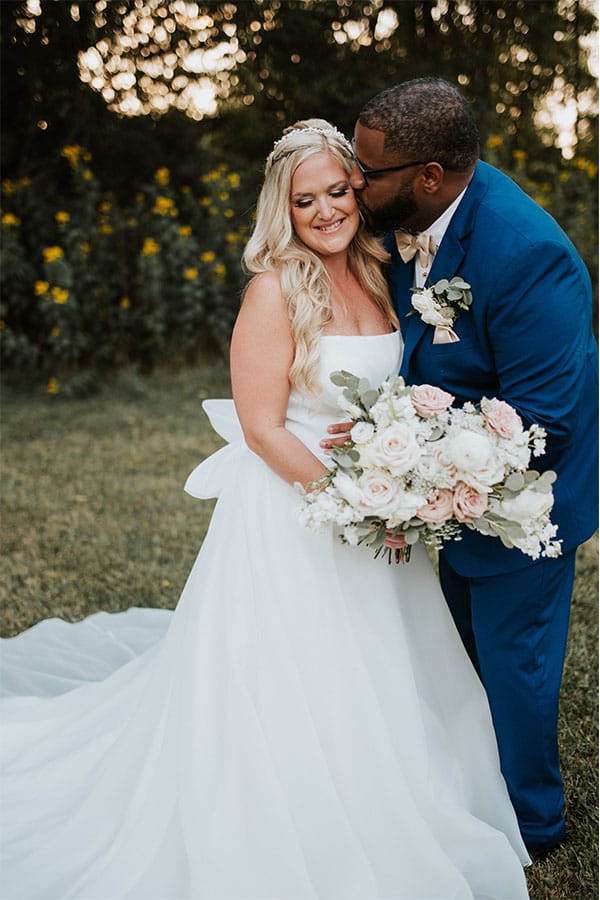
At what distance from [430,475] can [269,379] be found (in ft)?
2.21

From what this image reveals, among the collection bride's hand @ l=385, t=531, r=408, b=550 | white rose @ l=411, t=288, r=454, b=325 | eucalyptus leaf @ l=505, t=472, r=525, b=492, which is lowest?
bride's hand @ l=385, t=531, r=408, b=550

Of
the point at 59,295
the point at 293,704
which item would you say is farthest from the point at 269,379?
the point at 59,295

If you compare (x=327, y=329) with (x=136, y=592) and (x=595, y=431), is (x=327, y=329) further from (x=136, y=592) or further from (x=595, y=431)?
(x=136, y=592)

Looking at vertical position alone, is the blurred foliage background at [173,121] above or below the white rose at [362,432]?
above

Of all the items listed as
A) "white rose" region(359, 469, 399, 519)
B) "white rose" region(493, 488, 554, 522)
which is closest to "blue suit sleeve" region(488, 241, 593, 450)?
"white rose" region(493, 488, 554, 522)

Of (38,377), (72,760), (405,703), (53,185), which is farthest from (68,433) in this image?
(405,703)

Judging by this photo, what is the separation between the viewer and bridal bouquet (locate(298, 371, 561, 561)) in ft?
7.12

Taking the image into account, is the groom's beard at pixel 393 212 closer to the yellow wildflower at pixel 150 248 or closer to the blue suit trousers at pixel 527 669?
the blue suit trousers at pixel 527 669

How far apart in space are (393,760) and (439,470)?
35.7 inches

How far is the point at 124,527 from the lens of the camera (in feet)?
18.3

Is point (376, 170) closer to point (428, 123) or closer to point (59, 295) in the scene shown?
point (428, 123)

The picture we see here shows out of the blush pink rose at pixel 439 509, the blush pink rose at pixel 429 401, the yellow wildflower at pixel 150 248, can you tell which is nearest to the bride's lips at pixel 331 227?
the blush pink rose at pixel 429 401

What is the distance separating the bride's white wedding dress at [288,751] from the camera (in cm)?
247

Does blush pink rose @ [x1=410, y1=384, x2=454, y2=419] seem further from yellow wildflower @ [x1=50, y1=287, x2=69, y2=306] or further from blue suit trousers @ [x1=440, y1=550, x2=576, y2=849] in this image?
yellow wildflower @ [x1=50, y1=287, x2=69, y2=306]
